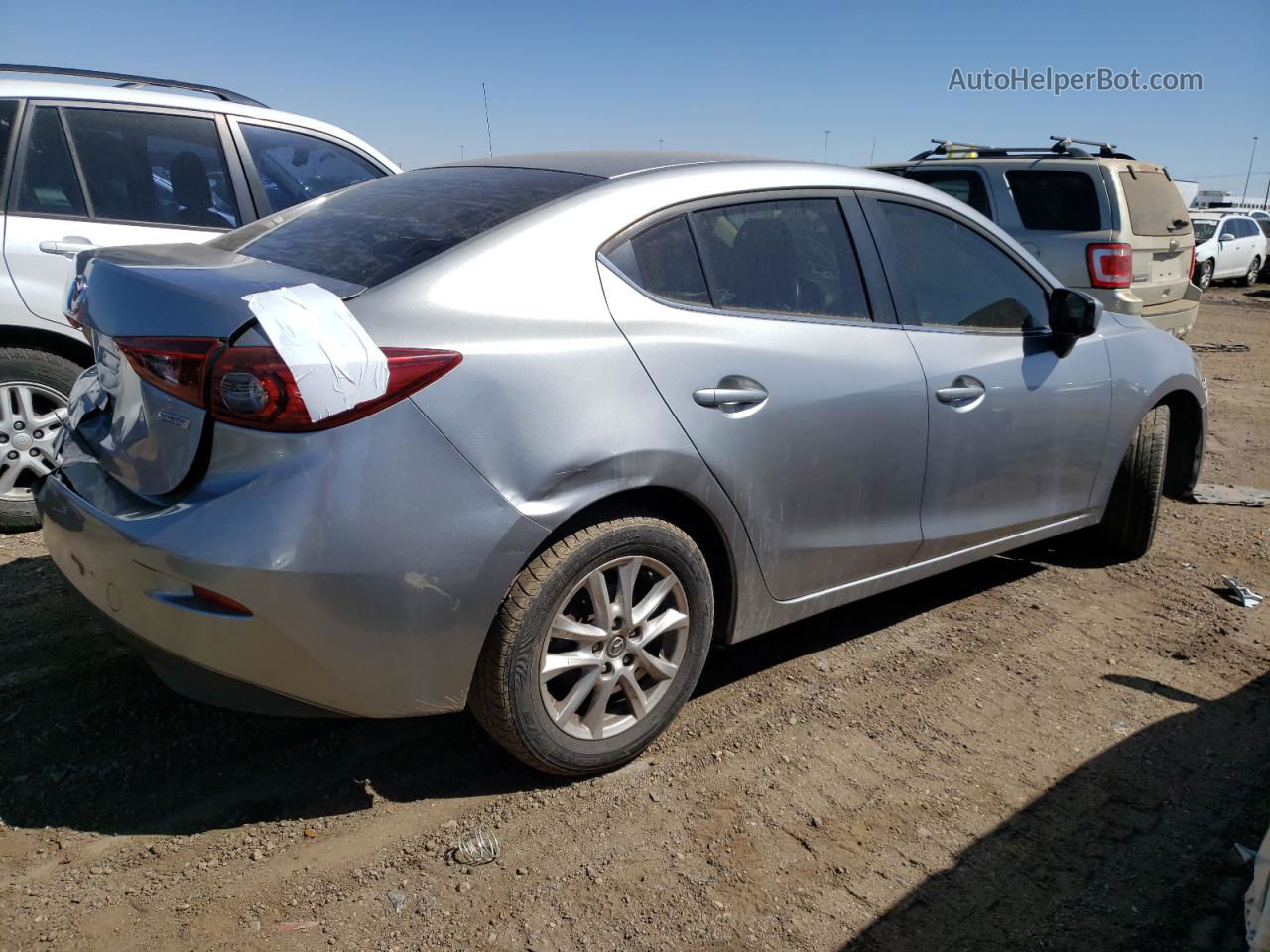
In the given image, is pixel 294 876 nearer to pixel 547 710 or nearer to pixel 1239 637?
pixel 547 710

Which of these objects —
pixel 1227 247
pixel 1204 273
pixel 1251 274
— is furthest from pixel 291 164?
pixel 1251 274

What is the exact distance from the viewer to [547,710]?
267 cm

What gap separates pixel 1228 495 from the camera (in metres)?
6.10

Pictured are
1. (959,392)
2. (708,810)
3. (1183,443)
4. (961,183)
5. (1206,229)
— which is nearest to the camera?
(708,810)

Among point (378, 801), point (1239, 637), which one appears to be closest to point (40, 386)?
point (378, 801)

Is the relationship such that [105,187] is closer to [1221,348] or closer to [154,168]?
[154,168]

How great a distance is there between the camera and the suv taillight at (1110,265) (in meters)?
8.30

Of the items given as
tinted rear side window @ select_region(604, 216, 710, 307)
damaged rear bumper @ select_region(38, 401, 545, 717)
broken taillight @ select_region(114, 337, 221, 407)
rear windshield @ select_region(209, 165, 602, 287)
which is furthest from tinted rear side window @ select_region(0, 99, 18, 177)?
tinted rear side window @ select_region(604, 216, 710, 307)

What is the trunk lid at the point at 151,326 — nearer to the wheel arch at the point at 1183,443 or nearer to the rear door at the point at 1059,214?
the wheel arch at the point at 1183,443

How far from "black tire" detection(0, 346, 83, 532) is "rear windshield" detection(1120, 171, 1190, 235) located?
26.1 feet

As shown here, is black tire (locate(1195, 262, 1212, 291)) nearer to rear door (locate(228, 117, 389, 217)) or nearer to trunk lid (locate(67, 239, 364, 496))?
rear door (locate(228, 117, 389, 217))

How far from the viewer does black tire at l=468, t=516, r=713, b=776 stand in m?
2.52

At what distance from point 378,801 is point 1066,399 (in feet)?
9.58

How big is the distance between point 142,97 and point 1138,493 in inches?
197
